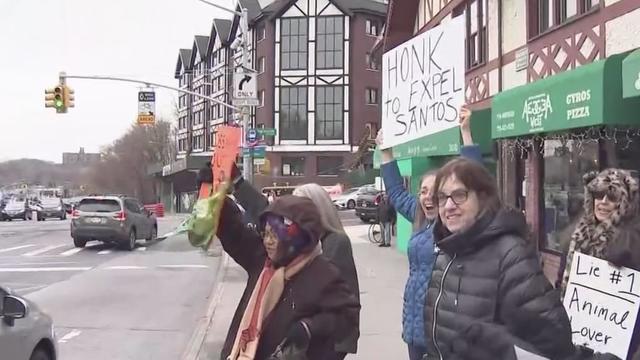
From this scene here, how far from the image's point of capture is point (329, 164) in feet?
192

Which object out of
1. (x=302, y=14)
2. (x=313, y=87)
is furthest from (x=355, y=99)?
(x=302, y=14)

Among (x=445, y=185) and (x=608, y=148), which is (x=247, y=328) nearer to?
(x=445, y=185)

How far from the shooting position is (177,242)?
86.5 feet

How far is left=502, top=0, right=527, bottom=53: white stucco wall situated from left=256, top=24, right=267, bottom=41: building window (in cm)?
4899

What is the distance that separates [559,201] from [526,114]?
81.7 inches

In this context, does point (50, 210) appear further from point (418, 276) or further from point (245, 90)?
point (418, 276)

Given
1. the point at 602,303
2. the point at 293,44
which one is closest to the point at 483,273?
the point at 602,303

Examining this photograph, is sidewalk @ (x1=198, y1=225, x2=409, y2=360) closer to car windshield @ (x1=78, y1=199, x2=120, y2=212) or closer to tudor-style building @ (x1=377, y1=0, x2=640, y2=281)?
tudor-style building @ (x1=377, y1=0, x2=640, y2=281)

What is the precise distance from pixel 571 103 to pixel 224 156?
566 cm

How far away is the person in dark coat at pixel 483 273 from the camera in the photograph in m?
2.39

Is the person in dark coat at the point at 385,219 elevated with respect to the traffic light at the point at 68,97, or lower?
lower

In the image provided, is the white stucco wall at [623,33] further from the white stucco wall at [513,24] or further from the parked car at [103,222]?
the parked car at [103,222]

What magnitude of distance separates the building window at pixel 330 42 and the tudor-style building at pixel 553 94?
4424cm

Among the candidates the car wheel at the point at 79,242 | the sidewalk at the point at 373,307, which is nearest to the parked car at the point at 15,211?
the car wheel at the point at 79,242
